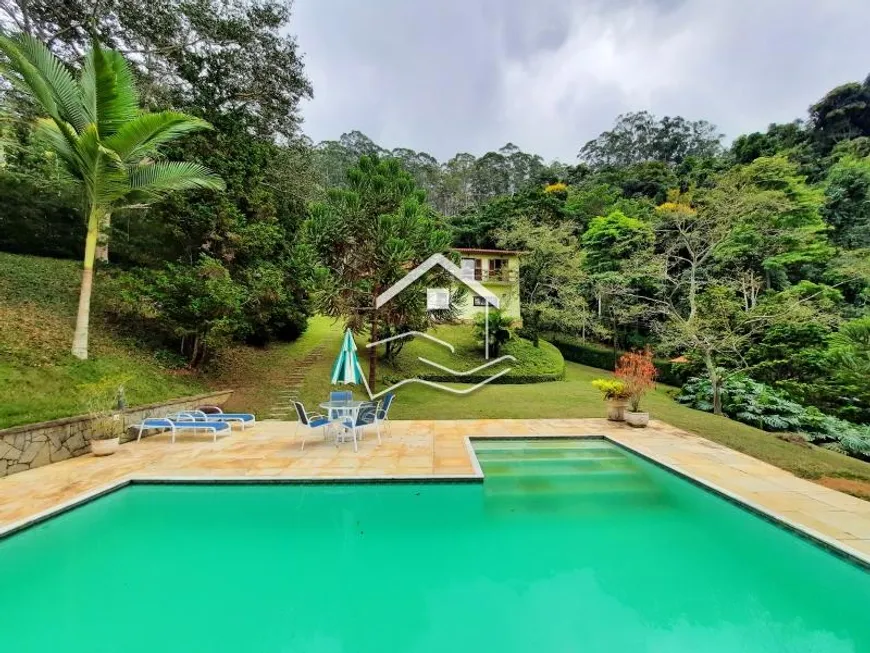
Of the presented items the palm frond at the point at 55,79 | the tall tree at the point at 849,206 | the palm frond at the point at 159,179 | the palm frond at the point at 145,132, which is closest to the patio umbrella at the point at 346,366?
the palm frond at the point at 159,179

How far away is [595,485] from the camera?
615 cm

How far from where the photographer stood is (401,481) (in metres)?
5.98

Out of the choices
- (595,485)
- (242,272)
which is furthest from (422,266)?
(595,485)

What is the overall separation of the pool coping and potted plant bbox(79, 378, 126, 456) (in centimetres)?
171

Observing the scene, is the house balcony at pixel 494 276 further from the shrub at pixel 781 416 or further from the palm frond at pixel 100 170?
the palm frond at pixel 100 170

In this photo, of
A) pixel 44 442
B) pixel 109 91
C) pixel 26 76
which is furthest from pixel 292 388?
pixel 26 76

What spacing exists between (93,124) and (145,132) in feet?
2.70

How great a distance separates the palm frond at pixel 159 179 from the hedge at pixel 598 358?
64.0ft

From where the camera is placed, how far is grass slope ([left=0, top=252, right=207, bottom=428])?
6949mm

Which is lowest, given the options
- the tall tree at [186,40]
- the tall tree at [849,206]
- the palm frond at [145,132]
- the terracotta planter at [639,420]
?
the terracotta planter at [639,420]

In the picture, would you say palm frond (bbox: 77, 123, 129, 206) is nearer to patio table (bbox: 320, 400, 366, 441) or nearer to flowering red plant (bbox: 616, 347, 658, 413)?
patio table (bbox: 320, 400, 366, 441)

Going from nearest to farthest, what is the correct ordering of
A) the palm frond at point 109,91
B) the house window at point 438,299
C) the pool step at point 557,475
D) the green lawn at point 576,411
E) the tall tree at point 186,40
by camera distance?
the pool step at point 557,475 → the green lawn at point 576,411 → the palm frond at point 109,91 → the tall tree at point 186,40 → the house window at point 438,299

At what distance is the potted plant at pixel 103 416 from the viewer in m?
7.01

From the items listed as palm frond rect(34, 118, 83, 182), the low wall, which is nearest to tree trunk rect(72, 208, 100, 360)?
palm frond rect(34, 118, 83, 182)
